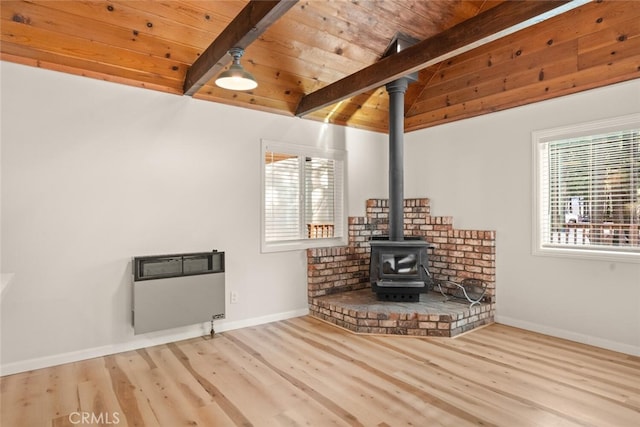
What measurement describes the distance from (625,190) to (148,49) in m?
4.67

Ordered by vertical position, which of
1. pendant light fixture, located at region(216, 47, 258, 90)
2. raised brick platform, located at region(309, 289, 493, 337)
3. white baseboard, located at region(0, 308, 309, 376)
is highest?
pendant light fixture, located at region(216, 47, 258, 90)

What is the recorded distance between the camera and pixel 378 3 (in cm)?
394

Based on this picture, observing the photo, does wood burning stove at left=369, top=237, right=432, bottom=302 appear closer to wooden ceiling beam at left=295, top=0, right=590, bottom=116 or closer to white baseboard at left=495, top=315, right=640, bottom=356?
white baseboard at left=495, top=315, right=640, bottom=356

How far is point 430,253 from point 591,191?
2.02 meters

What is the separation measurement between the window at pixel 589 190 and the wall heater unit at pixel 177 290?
3.50 m

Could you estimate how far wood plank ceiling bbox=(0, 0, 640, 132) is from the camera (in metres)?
3.10

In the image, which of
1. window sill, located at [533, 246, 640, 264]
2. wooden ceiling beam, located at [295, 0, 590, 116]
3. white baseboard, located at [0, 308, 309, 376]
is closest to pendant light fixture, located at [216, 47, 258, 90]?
wooden ceiling beam, located at [295, 0, 590, 116]

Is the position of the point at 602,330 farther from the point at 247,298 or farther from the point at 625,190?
the point at 247,298

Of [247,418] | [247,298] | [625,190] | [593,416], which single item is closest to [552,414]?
[593,416]

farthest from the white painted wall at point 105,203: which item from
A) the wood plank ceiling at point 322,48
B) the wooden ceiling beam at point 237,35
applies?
the wooden ceiling beam at point 237,35

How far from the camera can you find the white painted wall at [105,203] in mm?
3113

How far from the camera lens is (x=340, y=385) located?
2.83 m

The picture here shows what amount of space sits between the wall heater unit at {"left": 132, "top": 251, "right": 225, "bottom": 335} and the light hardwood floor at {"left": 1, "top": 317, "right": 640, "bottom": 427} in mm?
282

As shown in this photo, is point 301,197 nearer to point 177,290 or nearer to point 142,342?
point 177,290
